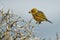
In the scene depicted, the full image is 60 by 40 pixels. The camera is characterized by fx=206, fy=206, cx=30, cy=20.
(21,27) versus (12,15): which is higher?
(12,15)

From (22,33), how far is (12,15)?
376mm

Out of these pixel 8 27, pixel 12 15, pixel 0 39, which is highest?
pixel 12 15

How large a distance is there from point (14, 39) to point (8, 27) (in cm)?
19

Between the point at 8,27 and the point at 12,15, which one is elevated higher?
the point at 12,15

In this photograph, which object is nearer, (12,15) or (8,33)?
(8,33)

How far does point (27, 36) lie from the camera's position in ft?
9.71

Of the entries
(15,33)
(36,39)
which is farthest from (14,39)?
(36,39)

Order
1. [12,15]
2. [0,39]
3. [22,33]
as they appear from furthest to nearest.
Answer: [12,15] < [22,33] < [0,39]

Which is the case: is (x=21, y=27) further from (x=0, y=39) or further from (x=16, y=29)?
(x=0, y=39)

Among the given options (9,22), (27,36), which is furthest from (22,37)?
(9,22)

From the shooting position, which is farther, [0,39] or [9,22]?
[9,22]

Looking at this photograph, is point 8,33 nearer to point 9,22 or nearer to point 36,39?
point 9,22

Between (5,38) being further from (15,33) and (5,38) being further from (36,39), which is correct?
(36,39)

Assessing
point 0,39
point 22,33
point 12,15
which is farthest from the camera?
point 12,15
